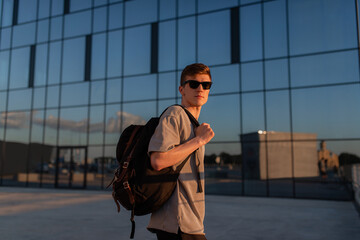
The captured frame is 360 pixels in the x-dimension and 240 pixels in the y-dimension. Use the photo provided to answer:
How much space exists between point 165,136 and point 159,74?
57.2 ft

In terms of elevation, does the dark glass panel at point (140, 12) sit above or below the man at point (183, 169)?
above

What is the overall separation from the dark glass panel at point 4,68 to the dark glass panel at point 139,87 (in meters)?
9.70

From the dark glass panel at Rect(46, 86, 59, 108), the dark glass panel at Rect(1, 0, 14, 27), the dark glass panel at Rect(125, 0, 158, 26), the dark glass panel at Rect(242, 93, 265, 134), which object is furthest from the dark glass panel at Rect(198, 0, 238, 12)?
the dark glass panel at Rect(1, 0, 14, 27)

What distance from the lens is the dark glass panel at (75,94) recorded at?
2045 centimetres

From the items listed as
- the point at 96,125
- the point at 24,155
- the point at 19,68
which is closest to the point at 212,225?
the point at 96,125

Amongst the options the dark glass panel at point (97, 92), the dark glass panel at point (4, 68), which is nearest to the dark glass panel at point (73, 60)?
the dark glass panel at point (97, 92)

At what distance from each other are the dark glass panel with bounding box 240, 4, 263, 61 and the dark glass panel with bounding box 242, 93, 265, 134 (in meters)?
2.06

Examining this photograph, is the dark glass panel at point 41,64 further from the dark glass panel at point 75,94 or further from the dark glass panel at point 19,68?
the dark glass panel at point 75,94

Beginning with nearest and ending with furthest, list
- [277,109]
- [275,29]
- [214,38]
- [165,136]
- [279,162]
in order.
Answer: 1. [165,136]
2. [277,109]
3. [275,29]
4. [214,38]
5. [279,162]

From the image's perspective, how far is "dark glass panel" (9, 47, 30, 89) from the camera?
874 inches

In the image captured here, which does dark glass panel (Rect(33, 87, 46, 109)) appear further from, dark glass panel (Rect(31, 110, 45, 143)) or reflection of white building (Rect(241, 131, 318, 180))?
reflection of white building (Rect(241, 131, 318, 180))

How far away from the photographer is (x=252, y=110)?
650 inches

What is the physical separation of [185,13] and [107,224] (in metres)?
14.0

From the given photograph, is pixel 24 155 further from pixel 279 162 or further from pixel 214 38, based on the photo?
pixel 279 162
